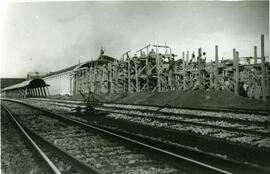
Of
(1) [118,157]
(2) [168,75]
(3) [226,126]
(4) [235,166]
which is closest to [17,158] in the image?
(1) [118,157]

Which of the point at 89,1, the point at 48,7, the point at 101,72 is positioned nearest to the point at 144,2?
the point at 89,1

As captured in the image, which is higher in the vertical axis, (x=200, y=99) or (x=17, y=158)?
(x=200, y=99)

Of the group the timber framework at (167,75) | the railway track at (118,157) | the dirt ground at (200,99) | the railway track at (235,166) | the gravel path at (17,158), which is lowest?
the gravel path at (17,158)

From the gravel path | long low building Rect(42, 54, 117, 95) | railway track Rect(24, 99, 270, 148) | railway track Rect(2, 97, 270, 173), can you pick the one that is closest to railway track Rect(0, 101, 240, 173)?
railway track Rect(2, 97, 270, 173)

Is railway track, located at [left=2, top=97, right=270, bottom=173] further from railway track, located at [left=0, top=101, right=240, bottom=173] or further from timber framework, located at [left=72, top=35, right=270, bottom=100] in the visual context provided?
timber framework, located at [left=72, top=35, right=270, bottom=100]

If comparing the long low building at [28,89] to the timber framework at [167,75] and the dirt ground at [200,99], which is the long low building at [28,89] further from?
the dirt ground at [200,99]

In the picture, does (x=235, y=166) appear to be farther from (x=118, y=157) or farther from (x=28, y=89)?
(x=28, y=89)

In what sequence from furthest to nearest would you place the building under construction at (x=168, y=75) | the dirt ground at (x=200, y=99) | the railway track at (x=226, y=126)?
the building under construction at (x=168, y=75)
the dirt ground at (x=200, y=99)
the railway track at (x=226, y=126)

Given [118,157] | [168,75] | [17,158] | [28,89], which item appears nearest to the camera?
[118,157]

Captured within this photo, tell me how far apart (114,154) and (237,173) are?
102 inches

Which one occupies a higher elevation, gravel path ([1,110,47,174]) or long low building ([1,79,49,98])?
long low building ([1,79,49,98])

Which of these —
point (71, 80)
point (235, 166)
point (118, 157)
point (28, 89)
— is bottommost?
point (118, 157)

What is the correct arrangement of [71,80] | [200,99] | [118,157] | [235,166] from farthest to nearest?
[71,80], [200,99], [118,157], [235,166]

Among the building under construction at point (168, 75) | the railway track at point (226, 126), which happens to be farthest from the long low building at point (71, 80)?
the railway track at point (226, 126)
